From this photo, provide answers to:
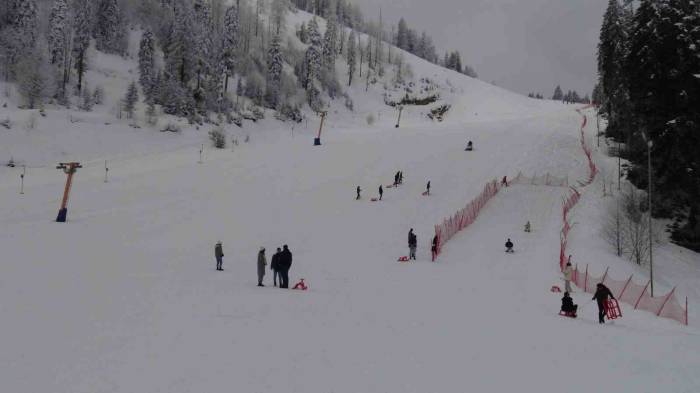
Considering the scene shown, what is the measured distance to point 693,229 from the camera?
123 ft

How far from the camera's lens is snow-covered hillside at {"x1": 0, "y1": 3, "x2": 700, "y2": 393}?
10344mm

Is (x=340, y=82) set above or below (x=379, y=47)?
below

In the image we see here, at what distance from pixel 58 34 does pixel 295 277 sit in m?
62.5

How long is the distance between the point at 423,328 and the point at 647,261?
26.4m

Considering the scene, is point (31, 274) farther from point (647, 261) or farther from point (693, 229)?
point (693, 229)

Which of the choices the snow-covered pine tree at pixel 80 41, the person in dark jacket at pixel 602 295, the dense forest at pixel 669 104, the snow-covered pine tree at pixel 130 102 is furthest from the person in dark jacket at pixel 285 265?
the snow-covered pine tree at pixel 80 41

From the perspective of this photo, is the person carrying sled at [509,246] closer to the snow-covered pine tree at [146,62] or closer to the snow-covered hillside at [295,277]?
the snow-covered hillside at [295,277]

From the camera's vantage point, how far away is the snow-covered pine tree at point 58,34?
220 feet

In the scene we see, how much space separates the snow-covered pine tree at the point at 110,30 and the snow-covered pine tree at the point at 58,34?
10.5 m

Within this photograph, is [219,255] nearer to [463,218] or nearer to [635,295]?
[635,295]

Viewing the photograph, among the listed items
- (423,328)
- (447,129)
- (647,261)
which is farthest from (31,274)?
(447,129)

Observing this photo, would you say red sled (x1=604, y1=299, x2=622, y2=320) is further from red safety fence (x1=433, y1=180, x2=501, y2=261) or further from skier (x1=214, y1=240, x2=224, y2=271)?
skier (x1=214, y1=240, x2=224, y2=271)

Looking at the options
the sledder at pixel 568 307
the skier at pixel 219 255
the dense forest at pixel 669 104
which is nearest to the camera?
the sledder at pixel 568 307

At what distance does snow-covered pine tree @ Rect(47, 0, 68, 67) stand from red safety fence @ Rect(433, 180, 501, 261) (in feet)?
189
